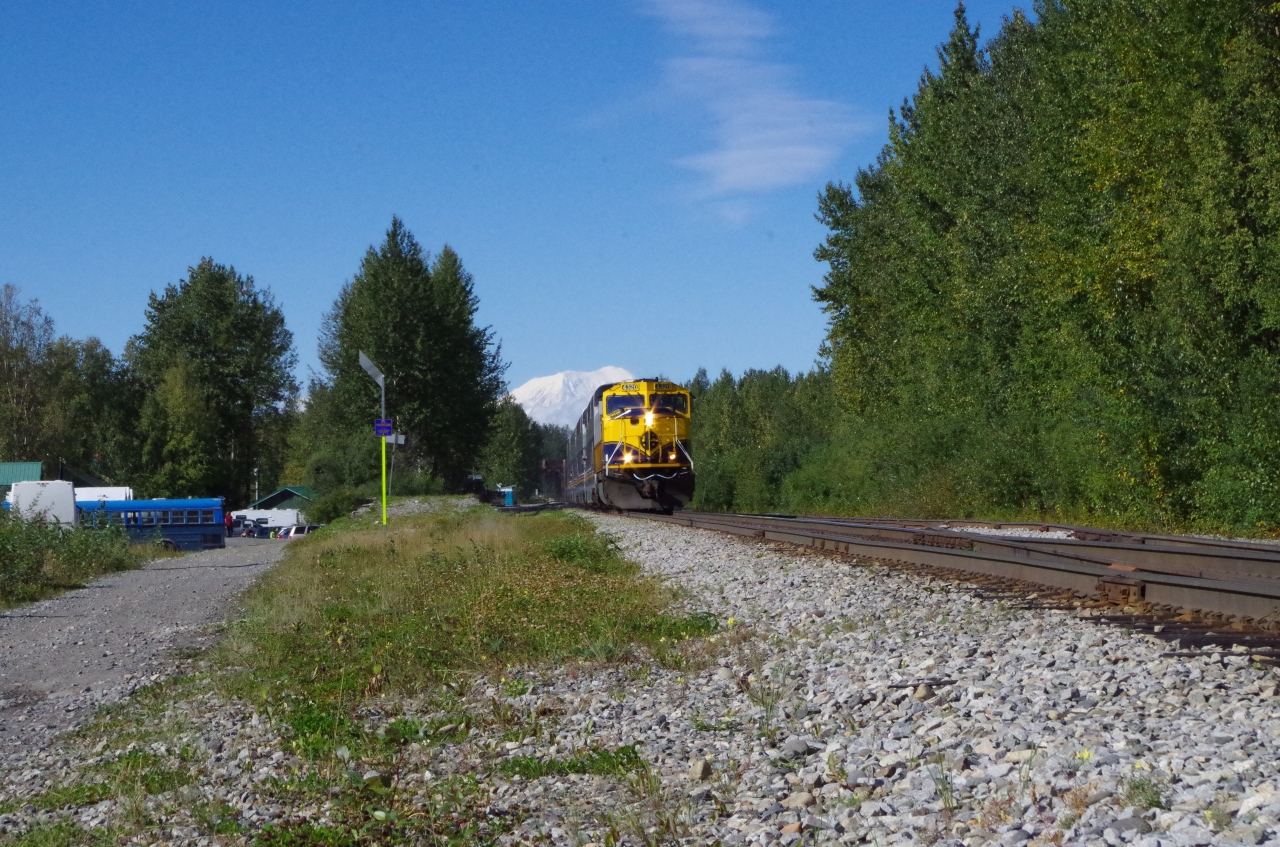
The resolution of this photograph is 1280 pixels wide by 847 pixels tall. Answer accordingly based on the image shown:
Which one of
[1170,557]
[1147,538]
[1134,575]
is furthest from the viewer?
[1147,538]

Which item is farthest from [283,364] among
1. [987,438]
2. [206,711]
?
[206,711]

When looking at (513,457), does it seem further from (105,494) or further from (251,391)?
(105,494)

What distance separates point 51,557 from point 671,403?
16424mm

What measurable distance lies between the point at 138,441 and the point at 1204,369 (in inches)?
2688

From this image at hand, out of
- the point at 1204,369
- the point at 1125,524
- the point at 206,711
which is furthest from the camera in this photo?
the point at 1125,524

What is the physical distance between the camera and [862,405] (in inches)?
1690

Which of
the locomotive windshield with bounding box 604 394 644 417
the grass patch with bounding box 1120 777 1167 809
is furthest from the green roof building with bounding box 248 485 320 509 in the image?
the grass patch with bounding box 1120 777 1167 809

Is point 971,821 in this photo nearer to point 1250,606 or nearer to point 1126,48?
point 1250,606

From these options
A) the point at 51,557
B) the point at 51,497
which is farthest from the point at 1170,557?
the point at 51,497

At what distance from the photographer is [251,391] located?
7744 centimetres

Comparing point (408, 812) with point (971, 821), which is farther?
point (408, 812)

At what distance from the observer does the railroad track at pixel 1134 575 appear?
6887 millimetres

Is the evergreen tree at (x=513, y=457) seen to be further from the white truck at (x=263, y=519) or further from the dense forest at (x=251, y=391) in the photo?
the white truck at (x=263, y=519)

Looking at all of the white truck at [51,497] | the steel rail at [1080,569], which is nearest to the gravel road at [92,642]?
the steel rail at [1080,569]
